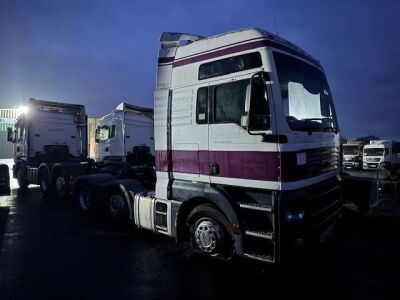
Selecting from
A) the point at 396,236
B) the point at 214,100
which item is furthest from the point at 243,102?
the point at 396,236

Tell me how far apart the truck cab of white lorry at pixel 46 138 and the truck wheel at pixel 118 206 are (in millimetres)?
5197

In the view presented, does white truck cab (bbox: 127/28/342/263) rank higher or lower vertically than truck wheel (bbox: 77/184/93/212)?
higher

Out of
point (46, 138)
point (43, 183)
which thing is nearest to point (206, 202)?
point (43, 183)

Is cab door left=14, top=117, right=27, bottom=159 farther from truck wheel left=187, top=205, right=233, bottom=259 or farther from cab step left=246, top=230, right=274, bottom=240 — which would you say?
cab step left=246, top=230, right=274, bottom=240

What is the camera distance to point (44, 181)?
12.6 metres

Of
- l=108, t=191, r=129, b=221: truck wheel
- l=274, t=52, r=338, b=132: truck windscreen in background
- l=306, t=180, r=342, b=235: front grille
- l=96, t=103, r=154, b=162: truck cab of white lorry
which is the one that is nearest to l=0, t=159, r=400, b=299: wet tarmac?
l=108, t=191, r=129, b=221: truck wheel

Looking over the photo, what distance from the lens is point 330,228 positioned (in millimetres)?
5270

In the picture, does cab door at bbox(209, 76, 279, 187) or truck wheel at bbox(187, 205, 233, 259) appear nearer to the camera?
cab door at bbox(209, 76, 279, 187)

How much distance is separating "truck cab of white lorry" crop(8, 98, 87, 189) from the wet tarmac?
5.93 metres

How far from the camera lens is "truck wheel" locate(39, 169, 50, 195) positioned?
1230 cm

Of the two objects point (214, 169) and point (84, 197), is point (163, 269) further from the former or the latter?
point (84, 197)

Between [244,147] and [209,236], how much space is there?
1509mm

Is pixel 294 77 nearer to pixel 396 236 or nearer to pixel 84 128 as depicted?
pixel 396 236

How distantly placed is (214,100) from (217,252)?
2340 millimetres
